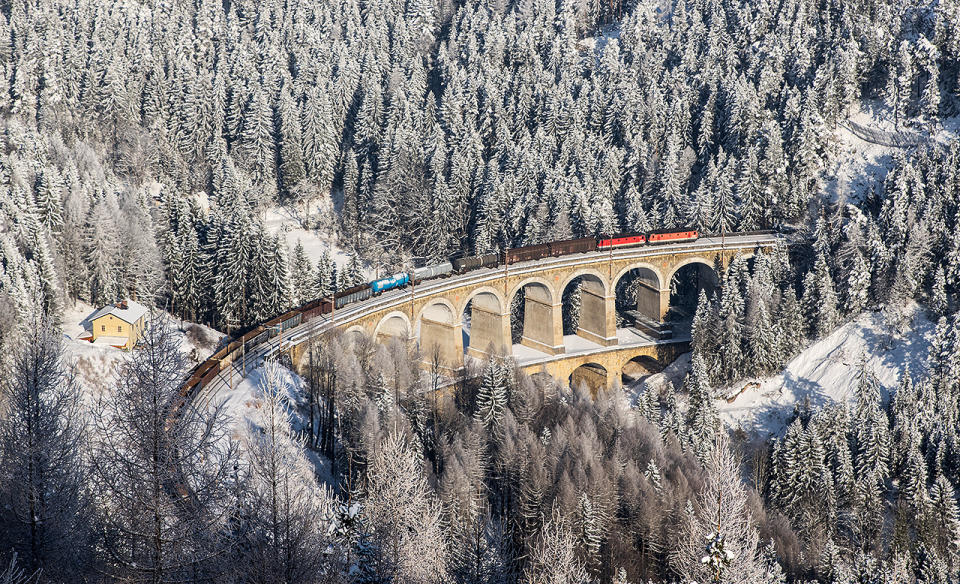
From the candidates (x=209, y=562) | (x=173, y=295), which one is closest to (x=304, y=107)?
(x=173, y=295)

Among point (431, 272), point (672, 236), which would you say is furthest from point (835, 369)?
point (431, 272)

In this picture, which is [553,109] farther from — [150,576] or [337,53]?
[150,576]

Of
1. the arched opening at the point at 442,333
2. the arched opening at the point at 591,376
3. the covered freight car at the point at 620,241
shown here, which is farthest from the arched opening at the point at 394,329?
the covered freight car at the point at 620,241

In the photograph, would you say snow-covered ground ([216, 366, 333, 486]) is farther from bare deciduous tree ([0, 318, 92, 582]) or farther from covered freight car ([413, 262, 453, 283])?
bare deciduous tree ([0, 318, 92, 582])

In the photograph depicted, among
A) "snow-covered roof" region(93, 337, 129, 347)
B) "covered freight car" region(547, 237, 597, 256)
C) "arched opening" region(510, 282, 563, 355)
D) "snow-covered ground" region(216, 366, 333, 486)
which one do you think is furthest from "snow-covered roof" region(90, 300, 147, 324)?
"covered freight car" region(547, 237, 597, 256)

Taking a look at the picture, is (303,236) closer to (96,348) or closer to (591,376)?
(591,376)
